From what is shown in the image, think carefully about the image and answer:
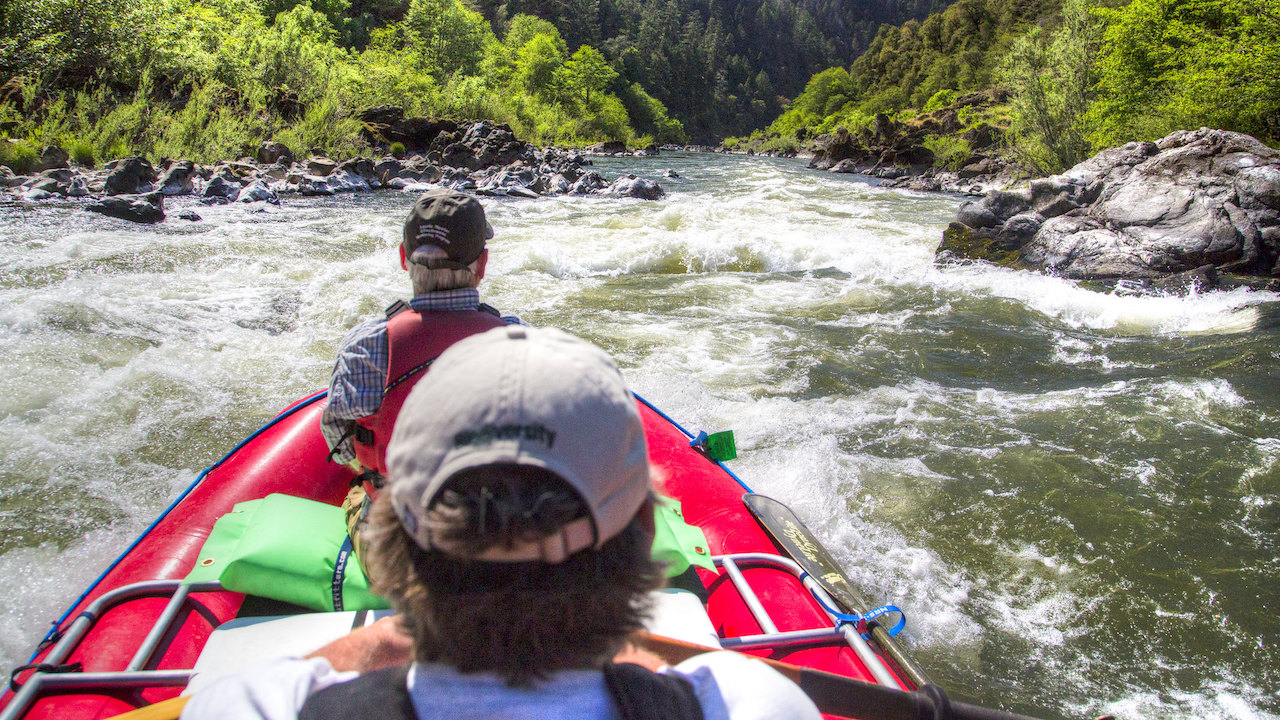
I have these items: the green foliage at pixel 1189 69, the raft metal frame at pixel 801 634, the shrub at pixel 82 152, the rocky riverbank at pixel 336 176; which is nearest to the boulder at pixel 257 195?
the rocky riverbank at pixel 336 176

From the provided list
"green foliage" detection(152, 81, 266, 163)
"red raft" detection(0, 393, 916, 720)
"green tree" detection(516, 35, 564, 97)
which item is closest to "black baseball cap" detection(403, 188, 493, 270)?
"red raft" detection(0, 393, 916, 720)

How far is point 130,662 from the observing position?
141cm

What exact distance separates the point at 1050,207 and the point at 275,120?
48.1ft

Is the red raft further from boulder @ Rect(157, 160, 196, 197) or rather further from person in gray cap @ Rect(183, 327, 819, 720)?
boulder @ Rect(157, 160, 196, 197)

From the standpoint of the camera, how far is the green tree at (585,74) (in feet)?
148

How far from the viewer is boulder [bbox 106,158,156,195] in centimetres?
841

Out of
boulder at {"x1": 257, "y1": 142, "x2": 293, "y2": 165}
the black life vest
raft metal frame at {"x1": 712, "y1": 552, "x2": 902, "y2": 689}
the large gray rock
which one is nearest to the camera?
the black life vest

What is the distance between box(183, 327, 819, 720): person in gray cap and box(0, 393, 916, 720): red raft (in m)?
0.99

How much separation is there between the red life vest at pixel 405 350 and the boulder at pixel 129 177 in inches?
369

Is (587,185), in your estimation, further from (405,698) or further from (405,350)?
(405,698)

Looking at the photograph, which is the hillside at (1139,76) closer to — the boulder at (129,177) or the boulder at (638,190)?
the boulder at (638,190)

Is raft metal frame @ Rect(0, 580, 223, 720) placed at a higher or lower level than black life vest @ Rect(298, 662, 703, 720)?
lower

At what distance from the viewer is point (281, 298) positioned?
5.55m

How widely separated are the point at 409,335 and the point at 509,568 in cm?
110
